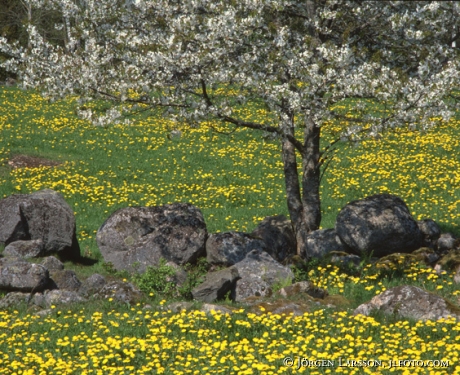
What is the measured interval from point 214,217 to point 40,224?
627cm

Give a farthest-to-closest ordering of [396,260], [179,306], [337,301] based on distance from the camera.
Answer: [396,260] < [337,301] < [179,306]

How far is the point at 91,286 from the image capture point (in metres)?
13.1

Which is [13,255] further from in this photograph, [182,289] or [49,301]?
[182,289]

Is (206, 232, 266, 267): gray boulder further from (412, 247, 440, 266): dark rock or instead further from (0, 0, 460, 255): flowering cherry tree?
(412, 247, 440, 266): dark rock

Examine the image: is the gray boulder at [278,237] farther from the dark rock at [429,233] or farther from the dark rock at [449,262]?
the dark rock at [449,262]

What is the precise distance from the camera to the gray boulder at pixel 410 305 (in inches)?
424

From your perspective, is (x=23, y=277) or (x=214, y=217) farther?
(x=214, y=217)

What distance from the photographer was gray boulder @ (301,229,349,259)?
15.6 m

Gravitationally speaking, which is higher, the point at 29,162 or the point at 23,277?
the point at 29,162

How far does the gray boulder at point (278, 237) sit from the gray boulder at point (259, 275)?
204cm

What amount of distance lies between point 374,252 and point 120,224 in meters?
6.25

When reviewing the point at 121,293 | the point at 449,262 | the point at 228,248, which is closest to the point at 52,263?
the point at 121,293

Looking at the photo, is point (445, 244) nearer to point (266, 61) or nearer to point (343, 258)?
point (343, 258)

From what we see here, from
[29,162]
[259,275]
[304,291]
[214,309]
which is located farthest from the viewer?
[29,162]
